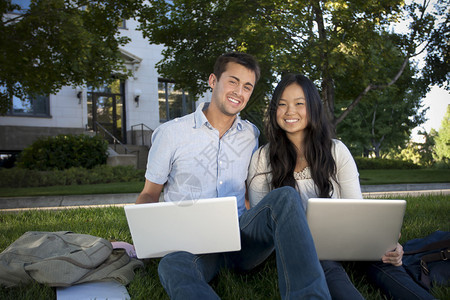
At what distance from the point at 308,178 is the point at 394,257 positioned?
86cm

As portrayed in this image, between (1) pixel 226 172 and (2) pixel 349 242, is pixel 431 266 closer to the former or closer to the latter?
(2) pixel 349 242

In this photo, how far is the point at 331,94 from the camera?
36.0ft

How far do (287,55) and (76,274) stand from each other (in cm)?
759

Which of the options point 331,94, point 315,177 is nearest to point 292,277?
point 315,177

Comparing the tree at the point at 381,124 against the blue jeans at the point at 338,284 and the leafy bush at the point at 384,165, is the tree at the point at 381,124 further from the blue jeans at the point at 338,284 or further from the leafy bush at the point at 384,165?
the blue jeans at the point at 338,284

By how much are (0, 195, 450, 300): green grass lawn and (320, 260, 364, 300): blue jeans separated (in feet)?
0.88

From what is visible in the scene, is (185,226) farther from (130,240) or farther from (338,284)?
(130,240)

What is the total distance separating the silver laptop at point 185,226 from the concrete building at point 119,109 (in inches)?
581

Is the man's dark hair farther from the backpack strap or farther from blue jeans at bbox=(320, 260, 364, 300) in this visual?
the backpack strap

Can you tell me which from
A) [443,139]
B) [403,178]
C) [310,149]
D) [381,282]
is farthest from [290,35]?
[443,139]

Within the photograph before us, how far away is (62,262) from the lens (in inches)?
96.2

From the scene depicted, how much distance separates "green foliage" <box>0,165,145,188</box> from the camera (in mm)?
11055

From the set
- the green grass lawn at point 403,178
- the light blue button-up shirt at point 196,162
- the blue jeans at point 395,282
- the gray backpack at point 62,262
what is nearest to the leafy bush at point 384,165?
the green grass lawn at point 403,178

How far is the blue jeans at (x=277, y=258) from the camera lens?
1.89m
